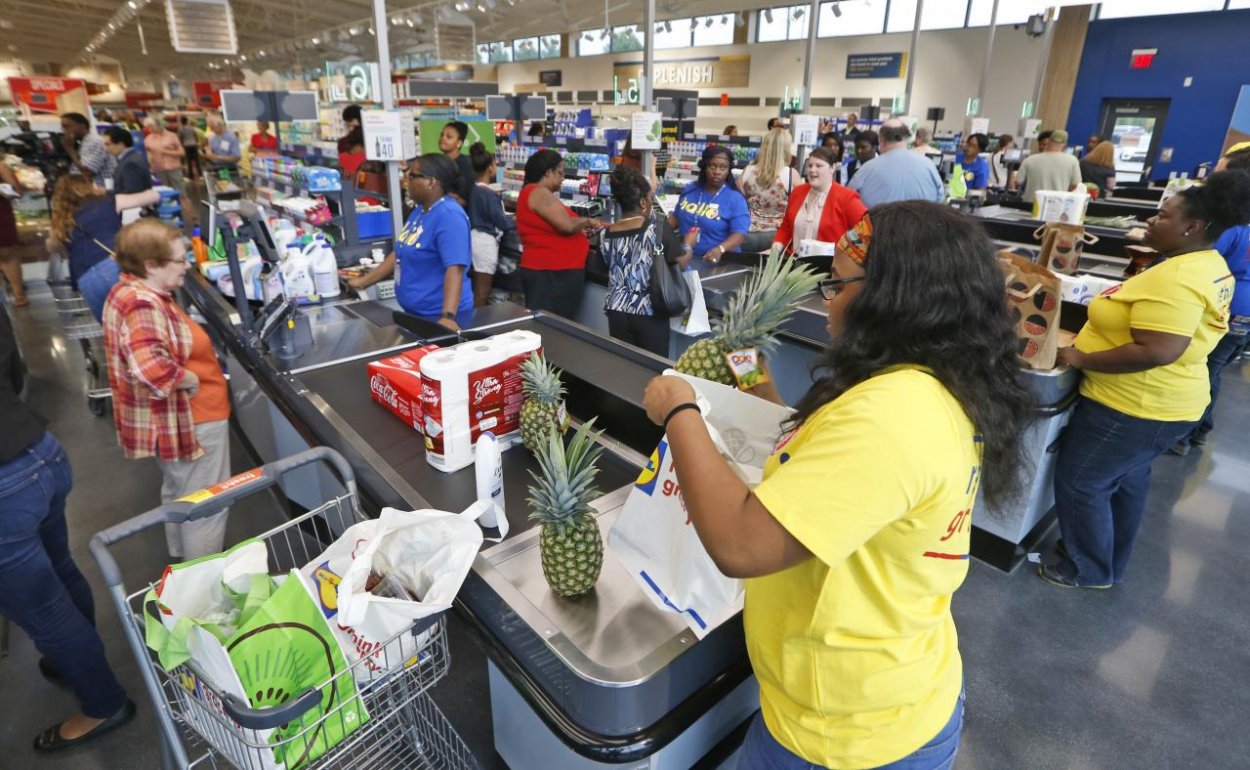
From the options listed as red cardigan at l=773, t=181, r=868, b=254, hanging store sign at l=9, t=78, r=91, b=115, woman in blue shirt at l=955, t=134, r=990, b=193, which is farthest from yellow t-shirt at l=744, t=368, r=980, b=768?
hanging store sign at l=9, t=78, r=91, b=115

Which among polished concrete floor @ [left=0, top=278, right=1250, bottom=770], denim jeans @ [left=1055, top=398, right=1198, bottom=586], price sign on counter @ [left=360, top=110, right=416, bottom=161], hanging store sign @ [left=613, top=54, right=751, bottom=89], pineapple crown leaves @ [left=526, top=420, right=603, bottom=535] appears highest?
hanging store sign @ [left=613, top=54, right=751, bottom=89]

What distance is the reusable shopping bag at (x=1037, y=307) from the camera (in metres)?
2.69

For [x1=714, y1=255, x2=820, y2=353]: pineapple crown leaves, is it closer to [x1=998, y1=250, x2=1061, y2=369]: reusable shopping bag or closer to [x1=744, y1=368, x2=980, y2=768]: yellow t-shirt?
[x1=744, y1=368, x2=980, y2=768]: yellow t-shirt

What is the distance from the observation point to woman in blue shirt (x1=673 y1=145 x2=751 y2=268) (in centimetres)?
448

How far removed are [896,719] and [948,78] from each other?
56.2 feet

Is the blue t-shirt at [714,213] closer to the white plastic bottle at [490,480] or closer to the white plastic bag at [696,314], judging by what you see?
the white plastic bag at [696,314]

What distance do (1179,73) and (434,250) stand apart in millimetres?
15114

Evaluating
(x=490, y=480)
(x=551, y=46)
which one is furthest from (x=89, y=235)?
(x=551, y=46)

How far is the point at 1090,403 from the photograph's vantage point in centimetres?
286

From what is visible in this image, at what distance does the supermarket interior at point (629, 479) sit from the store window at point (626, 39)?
15.9m

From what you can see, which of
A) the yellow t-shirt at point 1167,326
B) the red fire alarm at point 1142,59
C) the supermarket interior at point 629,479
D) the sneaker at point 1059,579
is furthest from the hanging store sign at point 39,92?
the red fire alarm at point 1142,59

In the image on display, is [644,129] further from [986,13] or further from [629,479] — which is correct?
[986,13]

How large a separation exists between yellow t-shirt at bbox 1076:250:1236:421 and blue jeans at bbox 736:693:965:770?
1874mm

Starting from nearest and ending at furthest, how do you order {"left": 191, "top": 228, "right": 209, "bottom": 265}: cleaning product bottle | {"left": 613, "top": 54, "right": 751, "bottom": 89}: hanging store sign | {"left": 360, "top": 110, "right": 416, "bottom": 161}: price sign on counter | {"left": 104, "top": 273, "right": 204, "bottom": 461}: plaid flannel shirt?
{"left": 104, "top": 273, "right": 204, "bottom": 461}: plaid flannel shirt → {"left": 360, "top": 110, "right": 416, "bottom": 161}: price sign on counter → {"left": 191, "top": 228, "right": 209, "bottom": 265}: cleaning product bottle → {"left": 613, "top": 54, "right": 751, "bottom": 89}: hanging store sign
